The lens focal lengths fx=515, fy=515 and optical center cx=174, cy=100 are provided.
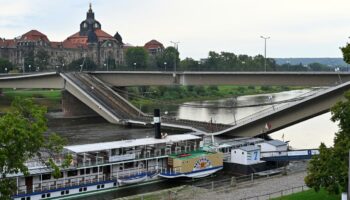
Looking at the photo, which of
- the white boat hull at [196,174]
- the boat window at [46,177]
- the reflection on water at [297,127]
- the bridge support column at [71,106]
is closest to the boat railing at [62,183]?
the boat window at [46,177]

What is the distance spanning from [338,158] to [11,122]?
14936 mm

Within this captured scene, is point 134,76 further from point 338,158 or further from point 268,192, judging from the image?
point 338,158

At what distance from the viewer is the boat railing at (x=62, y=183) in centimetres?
3284

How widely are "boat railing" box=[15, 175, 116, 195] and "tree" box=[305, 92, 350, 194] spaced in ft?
53.0

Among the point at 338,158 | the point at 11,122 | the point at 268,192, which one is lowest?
the point at 268,192

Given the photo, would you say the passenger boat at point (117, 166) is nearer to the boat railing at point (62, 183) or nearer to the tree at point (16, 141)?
the boat railing at point (62, 183)

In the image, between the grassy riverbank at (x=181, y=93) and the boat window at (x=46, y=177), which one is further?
the grassy riverbank at (x=181, y=93)

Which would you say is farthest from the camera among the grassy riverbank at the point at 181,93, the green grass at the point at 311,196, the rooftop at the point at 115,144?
the grassy riverbank at the point at 181,93

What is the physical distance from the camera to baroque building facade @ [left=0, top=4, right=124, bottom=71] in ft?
488

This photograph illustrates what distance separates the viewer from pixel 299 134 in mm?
60344

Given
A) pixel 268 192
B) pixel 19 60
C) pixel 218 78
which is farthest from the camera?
pixel 19 60

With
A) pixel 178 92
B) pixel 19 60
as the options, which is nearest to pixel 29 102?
pixel 178 92

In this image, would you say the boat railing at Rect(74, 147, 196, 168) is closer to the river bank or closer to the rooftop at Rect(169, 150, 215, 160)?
the rooftop at Rect(169, 150, 215, 160)

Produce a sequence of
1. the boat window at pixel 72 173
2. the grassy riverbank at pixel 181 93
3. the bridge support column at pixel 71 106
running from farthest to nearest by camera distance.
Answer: the grassy riverbank at pixel 181 93 → the bridge support column at pixel 71 106 → the boat window at pixel 72 173
